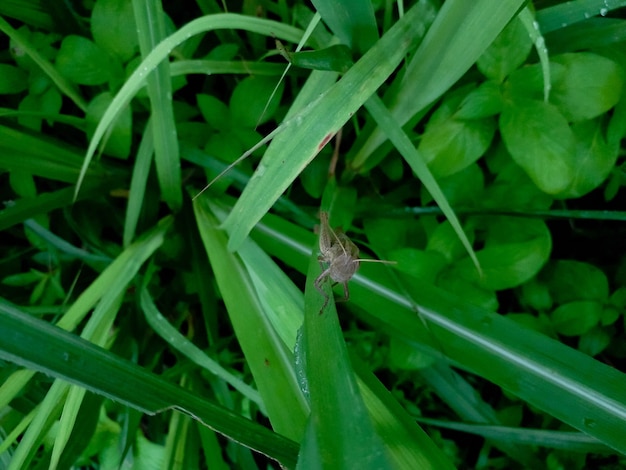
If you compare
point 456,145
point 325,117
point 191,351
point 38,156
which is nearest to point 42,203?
point 38,156

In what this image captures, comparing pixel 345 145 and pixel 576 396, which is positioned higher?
pixel 345 145

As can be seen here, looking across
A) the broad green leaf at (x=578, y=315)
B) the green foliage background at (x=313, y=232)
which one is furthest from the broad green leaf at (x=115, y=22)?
the broad green leaf at (x=578, y=315)

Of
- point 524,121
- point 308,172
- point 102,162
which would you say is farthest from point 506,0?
point 102,162

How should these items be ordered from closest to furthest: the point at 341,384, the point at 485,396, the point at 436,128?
the point at 341,384 < the point at 436,128 < the point at 485,396

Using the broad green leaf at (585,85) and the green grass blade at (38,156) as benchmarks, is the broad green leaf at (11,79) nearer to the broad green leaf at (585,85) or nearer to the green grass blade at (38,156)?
the green grass blade at (38,156)

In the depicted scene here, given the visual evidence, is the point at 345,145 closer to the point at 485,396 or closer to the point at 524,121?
the point at 524,121

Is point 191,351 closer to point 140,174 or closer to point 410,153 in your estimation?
point 140,174

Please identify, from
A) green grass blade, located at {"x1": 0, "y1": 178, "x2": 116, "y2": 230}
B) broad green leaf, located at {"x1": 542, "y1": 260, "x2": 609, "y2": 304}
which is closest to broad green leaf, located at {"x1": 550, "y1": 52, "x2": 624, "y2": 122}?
broad green leaf, located at {"x1": 542, "y1": 260, "x2": 609, "y2": 304}

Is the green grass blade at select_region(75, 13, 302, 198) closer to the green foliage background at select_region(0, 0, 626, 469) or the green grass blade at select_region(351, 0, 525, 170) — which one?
the green foliage background at select_region(0, 0, 626, 469)
